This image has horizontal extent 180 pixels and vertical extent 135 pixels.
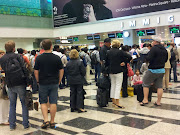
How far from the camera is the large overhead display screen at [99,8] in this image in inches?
601

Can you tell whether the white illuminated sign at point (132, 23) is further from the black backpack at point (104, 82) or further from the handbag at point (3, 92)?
the handbag at point (3, 92)

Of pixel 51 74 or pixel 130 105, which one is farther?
pixel 130 105

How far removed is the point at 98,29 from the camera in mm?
18969

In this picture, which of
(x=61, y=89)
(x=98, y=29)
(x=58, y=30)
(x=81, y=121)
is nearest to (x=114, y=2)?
(x=98, y=29)

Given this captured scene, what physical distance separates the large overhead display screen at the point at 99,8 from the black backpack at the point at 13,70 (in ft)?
41.0

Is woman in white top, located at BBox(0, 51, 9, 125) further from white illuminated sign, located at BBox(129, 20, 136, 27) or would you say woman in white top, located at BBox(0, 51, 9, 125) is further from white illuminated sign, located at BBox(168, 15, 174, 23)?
white illuminated sign, located at BBox(129, 20, 136, 27)

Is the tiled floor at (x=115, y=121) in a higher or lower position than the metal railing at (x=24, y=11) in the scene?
lower

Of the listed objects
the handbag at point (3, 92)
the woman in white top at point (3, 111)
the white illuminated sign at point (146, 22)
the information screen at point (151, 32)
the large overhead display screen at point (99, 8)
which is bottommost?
the woman in white top at point (3, 111)

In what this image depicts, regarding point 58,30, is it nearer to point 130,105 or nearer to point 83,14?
point 83,14

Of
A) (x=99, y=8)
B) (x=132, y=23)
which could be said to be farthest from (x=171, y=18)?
(x=99, y=8)

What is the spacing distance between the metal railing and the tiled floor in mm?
16384

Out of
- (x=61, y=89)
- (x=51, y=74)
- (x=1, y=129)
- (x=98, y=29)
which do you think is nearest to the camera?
(x=51, y=74)

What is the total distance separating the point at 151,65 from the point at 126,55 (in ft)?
2.15

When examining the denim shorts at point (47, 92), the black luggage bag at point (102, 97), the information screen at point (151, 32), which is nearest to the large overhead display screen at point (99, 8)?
the information screen at point (151, 32)
